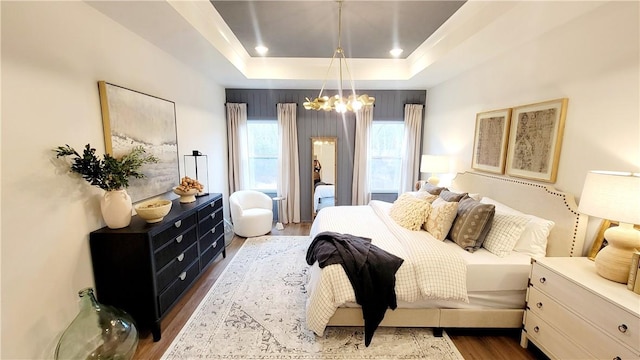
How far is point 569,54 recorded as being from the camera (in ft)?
6.81

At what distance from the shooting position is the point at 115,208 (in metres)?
1.92

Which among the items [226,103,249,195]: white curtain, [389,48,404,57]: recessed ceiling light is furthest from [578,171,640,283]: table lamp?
[226,103,249,195]: white curtain

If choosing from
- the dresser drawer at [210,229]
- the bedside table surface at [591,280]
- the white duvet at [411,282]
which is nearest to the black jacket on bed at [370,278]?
the white duvet at [411,282]

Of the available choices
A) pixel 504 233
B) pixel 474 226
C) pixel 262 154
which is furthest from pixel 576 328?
pixel 262 154

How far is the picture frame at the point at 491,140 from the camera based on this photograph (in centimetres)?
277

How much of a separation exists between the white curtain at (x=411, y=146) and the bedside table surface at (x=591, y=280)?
3.09 meters

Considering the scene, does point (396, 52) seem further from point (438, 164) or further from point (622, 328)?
point (622, 328)

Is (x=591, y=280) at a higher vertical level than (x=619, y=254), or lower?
lower

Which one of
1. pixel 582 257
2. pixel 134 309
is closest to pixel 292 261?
pixel 134 309

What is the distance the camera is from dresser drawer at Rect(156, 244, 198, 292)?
6.81 feet

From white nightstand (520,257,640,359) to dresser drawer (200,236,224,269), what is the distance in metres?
3.06

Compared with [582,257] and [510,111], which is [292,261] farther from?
[510,111]

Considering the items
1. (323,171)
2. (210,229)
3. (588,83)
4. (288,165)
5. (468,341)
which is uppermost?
(588,83)

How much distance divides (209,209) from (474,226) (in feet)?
9.24
